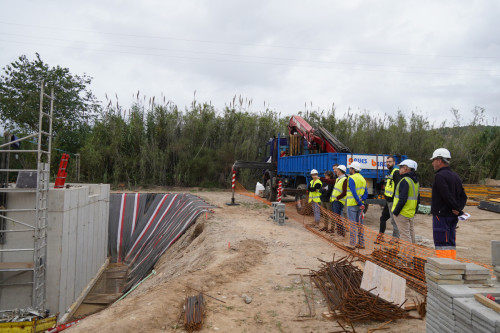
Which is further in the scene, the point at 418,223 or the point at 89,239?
the point at 418,223

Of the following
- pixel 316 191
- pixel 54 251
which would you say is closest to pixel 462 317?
pixel 316 191

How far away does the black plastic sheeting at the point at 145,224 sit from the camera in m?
→ 12.0

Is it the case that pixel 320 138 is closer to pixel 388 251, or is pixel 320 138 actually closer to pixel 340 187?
pixel 340 187

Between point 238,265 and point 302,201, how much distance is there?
21.8 feet

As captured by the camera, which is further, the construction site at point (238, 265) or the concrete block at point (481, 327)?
the construction site at point (238, 265)

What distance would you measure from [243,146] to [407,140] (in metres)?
10.9

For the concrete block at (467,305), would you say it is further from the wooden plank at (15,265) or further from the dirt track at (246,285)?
the wooden plank at (15,265)

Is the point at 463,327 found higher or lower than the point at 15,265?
higher

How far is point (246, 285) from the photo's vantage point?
5.07 meters

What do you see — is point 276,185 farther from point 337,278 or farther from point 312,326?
Result: point 312,326

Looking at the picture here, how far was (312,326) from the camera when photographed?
12.6 feet

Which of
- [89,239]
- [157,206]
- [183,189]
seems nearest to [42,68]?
[183,189]

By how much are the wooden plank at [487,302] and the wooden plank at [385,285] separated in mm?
1425

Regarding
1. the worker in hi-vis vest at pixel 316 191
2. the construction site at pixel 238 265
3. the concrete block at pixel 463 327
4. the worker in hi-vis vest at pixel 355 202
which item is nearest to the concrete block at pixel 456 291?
the construction site at pixel 238 265
